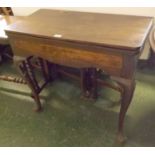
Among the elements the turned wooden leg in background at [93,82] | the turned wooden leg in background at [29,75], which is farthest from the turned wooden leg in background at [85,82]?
the turned wooden leg in background at [29,75]

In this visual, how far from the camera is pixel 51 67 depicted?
1.91 metres

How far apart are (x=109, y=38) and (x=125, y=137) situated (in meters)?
0.74

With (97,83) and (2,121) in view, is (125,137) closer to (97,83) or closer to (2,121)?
(97,83)

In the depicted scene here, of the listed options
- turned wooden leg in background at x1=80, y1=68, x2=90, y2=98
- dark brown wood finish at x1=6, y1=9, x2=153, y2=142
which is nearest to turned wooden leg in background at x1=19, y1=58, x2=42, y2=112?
dark brown wood finish at x1=6, y1=9, x2=153, y2=142

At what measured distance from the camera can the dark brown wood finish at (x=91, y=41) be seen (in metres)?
1.00

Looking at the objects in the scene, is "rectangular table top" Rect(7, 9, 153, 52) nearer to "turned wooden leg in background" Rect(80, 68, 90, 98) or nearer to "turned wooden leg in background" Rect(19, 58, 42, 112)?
"turned wooden leg in background" Rect(19, 58, 42, 112)

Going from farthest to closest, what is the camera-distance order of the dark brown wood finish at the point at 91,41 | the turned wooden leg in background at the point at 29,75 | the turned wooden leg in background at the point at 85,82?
1. the turned wooden leg in background at the point at 85,82
2. the turned wooden leg in background at the point at 29,75
3. the dark brown wood finish at the point at 91,41

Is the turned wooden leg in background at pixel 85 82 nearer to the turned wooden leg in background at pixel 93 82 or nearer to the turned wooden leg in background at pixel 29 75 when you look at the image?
the turned wooden leg in background at pixel 93 82

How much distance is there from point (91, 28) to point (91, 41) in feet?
0.61

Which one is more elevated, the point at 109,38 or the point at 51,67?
the point at 109,38

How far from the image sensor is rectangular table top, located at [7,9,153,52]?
1010 mm

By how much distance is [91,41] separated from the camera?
1.03m
